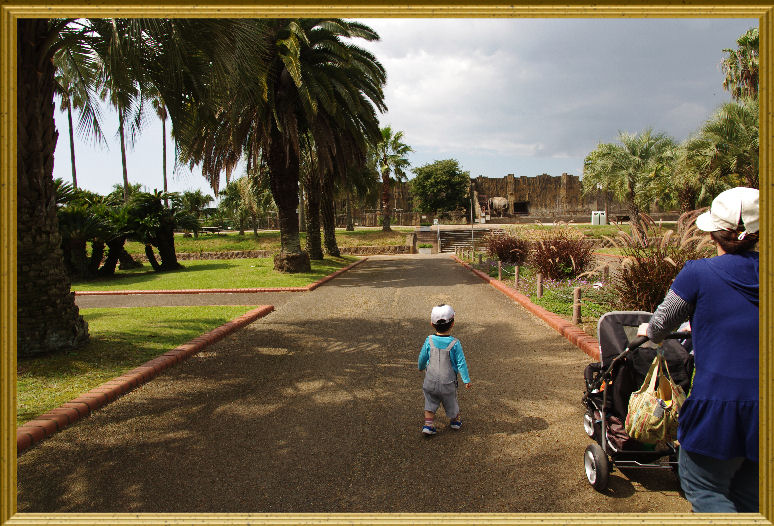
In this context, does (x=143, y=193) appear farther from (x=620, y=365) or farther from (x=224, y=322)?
(x=620, y=365)

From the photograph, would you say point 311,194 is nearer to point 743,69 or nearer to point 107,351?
point 107,351

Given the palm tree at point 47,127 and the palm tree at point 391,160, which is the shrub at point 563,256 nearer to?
the palm tree at point 47,127

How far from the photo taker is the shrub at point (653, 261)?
7.36m

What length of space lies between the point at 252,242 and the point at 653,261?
29272mm

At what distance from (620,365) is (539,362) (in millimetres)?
3035

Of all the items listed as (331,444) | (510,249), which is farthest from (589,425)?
(510,249)

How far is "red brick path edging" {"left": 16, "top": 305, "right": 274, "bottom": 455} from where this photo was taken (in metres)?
3.77

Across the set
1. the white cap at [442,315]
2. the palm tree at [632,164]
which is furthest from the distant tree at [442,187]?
the white cap at [442,315]

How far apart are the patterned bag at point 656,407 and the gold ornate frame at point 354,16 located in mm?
634

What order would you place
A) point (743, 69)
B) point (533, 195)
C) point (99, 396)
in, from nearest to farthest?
point (99, 396) → point (743, 69) → point (533, 195)

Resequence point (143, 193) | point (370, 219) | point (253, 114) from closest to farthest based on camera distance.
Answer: point (253, 114) → point (143, 193) → point (370, 219)

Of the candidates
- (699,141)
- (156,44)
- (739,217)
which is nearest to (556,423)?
(739,217)

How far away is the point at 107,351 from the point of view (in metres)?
6.24

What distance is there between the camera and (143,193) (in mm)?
20156
